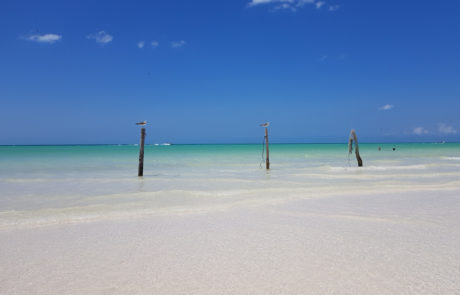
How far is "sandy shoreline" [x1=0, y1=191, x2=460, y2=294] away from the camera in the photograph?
3750 mm

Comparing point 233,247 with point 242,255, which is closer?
point 242,255

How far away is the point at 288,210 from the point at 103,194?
6.81 m

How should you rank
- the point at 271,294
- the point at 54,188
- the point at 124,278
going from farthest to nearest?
the point at 54,188 → the point at 124,278 → the point at 271,294

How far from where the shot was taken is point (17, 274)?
4.12 metres

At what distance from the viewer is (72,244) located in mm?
5336

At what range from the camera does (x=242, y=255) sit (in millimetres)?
4738

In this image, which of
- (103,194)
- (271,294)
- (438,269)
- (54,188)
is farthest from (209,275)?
(54,188)

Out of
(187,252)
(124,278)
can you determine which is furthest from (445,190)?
(124,278)

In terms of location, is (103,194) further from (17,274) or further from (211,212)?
(17,274)

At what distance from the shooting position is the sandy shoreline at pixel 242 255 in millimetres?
3750

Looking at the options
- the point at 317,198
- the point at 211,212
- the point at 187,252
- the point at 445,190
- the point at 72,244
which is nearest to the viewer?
the point at 187,252

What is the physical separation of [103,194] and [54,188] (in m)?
3.23

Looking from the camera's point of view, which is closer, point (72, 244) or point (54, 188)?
point (72, 244)

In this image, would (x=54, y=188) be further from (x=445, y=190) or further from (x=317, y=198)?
(x=445, y=190)
